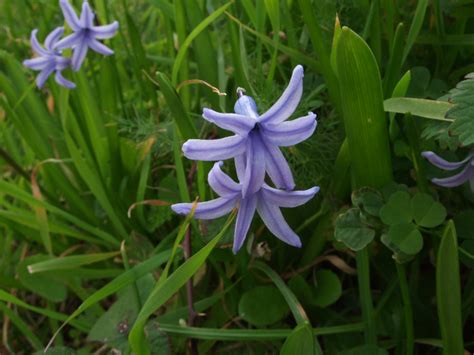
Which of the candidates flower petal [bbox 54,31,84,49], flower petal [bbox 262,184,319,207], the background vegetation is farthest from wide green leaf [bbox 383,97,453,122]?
flower petal [bbox 54,31,84,49]

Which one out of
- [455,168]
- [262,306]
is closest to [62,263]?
[262,306]

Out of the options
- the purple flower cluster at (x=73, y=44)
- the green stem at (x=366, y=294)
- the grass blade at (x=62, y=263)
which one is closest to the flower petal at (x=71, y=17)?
the purple flower cluster at (x=73, y=44)

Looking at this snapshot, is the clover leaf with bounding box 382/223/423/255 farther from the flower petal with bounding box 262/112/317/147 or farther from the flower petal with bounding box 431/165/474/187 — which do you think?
the flower petal with bounding box 262/112/317/147

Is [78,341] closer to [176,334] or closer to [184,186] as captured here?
[176,334]

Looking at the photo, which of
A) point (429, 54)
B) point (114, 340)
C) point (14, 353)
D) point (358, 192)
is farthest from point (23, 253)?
point (429, 54)

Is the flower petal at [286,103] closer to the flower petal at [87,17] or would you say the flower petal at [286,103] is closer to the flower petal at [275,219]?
the flower petal at [275,219]

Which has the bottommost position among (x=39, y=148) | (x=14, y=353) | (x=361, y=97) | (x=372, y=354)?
(x=14, y=353)
